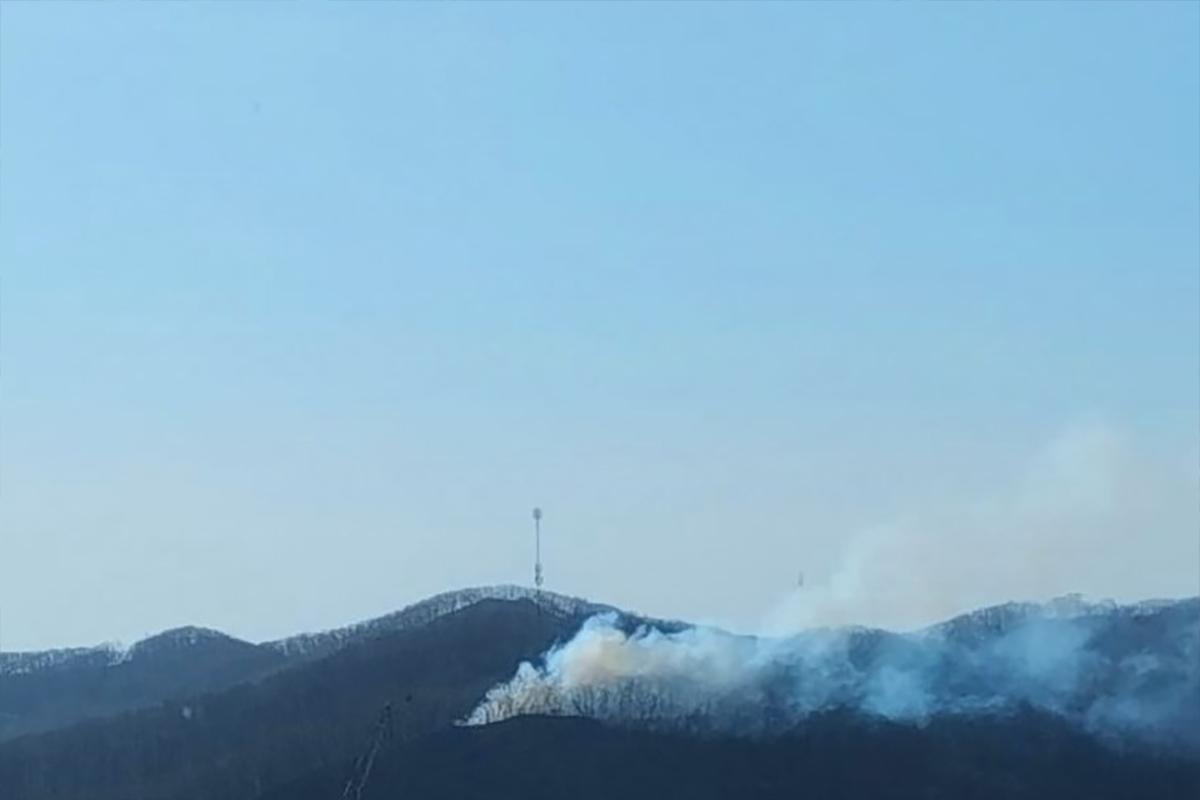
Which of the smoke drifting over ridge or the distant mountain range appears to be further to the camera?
the smoke drifting over ridge

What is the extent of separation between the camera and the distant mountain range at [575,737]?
98.4 meters

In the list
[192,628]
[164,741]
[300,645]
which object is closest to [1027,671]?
A: [164,741]

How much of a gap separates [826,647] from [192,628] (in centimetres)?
7181

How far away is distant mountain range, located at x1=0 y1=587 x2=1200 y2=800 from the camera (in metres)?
98.4

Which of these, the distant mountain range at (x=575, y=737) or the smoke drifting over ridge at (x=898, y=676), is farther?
the smoke drifting over ridge at (x=898, y=676)

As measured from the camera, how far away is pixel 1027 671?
4432 inches

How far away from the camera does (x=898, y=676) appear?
112 m

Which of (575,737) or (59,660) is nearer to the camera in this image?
(575,737)

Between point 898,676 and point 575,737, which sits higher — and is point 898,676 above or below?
above

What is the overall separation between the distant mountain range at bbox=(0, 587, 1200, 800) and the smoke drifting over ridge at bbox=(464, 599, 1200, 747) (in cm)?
22

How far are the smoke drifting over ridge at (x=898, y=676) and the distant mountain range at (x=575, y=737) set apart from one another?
0.71 ft

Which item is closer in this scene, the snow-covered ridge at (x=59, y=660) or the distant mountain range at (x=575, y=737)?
the distant mountain range at (x=575, y=737)

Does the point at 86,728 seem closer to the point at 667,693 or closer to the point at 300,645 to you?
the point at 667,693

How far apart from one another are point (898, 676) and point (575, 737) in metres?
18.1
